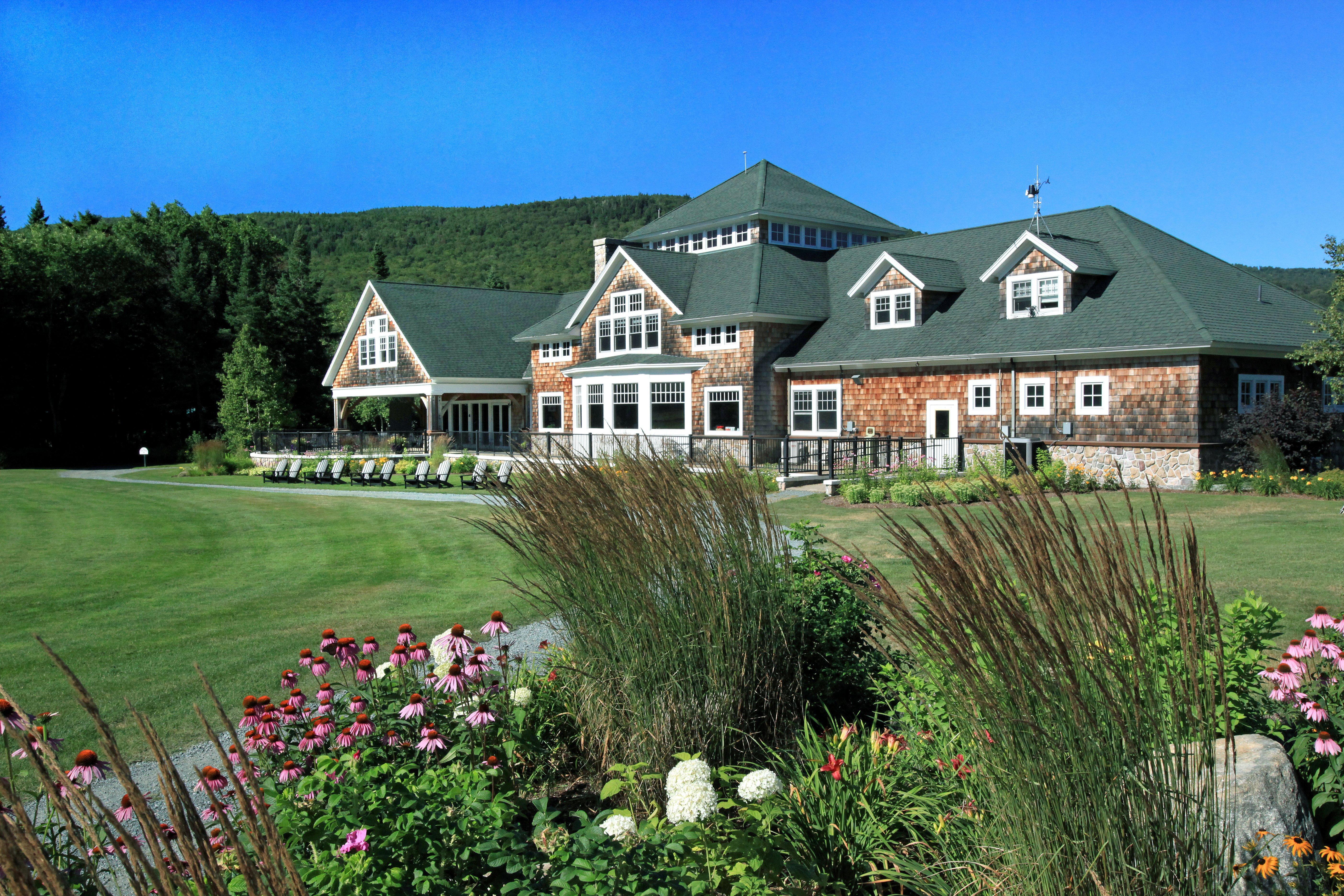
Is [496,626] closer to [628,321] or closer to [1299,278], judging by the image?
[628,321]

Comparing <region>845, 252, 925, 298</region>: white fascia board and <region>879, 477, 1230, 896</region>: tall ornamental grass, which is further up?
<region>845, 252, 925, 298</region>: white fascia board

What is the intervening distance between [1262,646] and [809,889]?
2.50m

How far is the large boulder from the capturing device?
9.61 ft

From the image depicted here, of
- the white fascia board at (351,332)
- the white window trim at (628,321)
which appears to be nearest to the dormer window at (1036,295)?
the white window trim at (628,321)

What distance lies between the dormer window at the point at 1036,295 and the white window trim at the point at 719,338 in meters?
8.57

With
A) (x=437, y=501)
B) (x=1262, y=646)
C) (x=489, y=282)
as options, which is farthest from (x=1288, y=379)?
(x=489, y=282)

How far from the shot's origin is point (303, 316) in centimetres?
4931

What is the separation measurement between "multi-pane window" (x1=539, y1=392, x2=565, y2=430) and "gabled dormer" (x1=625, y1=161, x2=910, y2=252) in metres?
7.81

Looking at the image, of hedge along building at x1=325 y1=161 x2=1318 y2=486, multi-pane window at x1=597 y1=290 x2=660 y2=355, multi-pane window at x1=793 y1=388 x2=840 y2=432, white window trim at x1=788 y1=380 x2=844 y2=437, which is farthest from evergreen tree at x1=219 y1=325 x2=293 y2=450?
multi-pane window at x1=793 y1=388 x2=840 y2=432

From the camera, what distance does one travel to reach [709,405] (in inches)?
1209

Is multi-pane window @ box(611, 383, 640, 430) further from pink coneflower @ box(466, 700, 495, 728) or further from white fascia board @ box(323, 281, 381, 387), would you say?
pink coneflower @ box(466, 700, 495, 728)

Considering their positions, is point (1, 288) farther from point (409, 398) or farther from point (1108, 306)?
point (1108, 306)

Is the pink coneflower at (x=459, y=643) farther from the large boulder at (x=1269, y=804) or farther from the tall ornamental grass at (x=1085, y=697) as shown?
the large boulder at (x=1269, y=804)

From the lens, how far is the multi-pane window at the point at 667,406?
31703 millimetres
